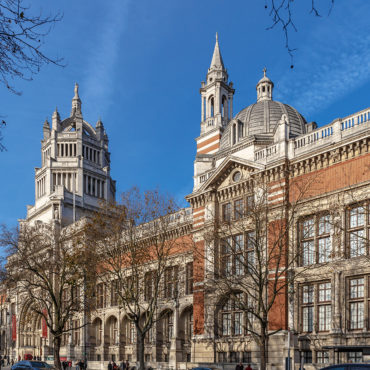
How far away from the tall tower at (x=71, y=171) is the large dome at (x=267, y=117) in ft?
151

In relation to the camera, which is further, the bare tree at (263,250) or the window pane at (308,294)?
the window pane at (308,294)

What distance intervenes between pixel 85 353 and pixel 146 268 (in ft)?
57.5

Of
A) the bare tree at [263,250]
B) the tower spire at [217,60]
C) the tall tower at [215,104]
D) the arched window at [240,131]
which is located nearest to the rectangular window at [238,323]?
the bare tree at [263,250]

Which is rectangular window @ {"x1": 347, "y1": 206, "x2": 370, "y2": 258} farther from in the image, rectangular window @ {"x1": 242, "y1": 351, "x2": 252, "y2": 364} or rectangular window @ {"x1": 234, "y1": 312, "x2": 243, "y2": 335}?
rectangular window @ {"x1": 242, "y1": 351, "x2": 252, "y2": 364}

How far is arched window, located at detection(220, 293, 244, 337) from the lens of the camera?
1730 inches

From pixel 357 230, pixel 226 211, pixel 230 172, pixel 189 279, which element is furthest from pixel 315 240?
pixel 189 279

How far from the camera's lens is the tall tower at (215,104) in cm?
6281

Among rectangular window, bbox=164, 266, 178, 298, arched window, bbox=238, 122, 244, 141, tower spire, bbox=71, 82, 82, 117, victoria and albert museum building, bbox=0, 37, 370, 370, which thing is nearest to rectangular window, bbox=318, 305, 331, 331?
victoria and albert museum building, bbox=0, 37, 370, 370

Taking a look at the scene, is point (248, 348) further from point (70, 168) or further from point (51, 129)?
point (51, 129)

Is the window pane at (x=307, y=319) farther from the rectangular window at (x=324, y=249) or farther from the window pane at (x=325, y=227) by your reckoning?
the window pane at (x=325, y=227)

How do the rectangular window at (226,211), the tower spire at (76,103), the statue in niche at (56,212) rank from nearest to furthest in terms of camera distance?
the rectangular window at (226,211), the statue in niche at (56,212), the tower spire at (76,103)

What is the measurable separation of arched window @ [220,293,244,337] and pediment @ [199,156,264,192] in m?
9.06

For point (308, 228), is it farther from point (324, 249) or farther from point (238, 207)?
point (238, 207)

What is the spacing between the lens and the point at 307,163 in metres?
39.5
